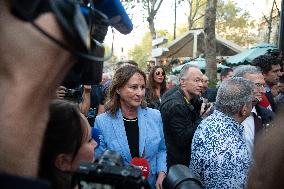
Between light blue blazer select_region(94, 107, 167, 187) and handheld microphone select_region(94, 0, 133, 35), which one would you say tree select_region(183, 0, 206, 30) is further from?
handheld microphone select_region(94, 0, 133, 35)

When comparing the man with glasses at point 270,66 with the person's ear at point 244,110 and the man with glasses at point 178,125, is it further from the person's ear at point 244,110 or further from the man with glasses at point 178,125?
the person's ear at point 244,110

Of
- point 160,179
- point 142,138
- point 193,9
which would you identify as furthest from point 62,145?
point 193,9

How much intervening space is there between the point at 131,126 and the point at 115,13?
1.95 metres

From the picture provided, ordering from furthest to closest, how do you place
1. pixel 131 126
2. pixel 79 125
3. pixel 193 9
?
pixel 193 9 → pixel 131 126 → pixel 79 125

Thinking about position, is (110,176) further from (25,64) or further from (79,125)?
(79,125)

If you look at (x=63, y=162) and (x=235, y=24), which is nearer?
(x=63, y=162)

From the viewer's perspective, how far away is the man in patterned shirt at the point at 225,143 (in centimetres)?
268

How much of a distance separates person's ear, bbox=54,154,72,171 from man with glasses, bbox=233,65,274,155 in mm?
2011

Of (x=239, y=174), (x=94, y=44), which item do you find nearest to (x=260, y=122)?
(x=239, y=174)

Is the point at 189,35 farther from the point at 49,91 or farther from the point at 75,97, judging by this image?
the point at 49,91

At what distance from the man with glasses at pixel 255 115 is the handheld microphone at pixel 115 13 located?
197 cm

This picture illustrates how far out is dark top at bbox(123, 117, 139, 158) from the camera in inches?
122

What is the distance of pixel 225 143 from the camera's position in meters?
2.71

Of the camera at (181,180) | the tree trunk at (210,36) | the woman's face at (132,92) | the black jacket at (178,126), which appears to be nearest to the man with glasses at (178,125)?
the black jacket at (178,126)
